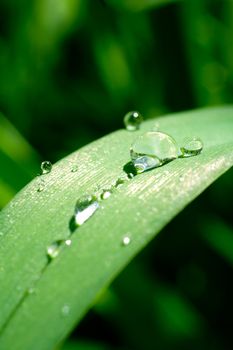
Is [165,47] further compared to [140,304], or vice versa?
[165,47]

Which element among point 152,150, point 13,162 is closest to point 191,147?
point 152,150

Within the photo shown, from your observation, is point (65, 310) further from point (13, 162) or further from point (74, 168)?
point (13, 162)

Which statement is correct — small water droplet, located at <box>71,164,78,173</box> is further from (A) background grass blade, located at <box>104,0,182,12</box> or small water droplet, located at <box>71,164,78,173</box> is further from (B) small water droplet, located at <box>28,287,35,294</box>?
(A) background grass blade, located at <box>104,0,182,12</box>

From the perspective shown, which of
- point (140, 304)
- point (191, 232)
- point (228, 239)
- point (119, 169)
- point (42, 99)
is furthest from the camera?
point (42, 99)

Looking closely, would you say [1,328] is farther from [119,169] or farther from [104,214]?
[119,169]

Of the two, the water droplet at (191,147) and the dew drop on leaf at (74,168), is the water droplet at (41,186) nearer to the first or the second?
the dew drop on leaf at (74,168)

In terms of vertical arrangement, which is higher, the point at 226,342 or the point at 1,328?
the point at 1,328

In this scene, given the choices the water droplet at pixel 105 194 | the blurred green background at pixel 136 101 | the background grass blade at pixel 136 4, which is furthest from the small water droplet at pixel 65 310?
the background grass blade at pixel 136 4

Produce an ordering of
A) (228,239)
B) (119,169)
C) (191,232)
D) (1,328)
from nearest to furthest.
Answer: (1,328) < (119,169) < (228,239) < (191,232)

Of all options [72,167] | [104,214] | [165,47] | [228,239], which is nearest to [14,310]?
[104,214]
